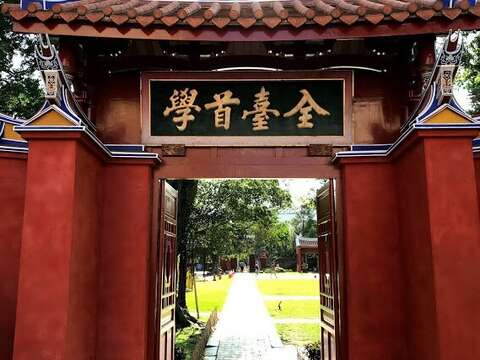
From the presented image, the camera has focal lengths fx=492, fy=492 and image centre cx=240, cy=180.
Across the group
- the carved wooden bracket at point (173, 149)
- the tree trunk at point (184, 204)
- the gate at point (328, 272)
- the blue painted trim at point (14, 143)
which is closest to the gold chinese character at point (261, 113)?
the carved wooden bracket at point (173, 149)

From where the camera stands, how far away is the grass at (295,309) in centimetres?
1717

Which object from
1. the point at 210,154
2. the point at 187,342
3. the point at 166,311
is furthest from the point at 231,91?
the point at 187,342

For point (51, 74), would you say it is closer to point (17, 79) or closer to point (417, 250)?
point (417, 250)

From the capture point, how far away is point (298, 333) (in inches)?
534

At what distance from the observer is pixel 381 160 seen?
200 inches

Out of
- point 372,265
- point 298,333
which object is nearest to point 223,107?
point 372,265

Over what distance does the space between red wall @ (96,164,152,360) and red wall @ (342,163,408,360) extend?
2.06 metres

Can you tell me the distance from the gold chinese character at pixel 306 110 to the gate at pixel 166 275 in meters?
1.63

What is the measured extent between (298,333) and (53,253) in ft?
34.9

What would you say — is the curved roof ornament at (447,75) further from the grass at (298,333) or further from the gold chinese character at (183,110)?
the grass at (298,333)

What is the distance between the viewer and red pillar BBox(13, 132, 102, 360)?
156 inches

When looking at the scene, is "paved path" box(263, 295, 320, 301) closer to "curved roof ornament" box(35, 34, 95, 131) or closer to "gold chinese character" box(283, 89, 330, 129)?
"gold chinese character" box(283, 89, 330, 129)

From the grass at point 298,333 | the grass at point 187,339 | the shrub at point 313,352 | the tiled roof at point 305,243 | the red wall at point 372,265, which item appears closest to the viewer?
the red wall at point 372,265

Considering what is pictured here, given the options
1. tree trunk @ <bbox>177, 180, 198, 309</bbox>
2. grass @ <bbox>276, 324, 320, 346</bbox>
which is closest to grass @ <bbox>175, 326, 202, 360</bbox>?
tree trunk @ <bbox>177, 180, 198, 309</bbox>
